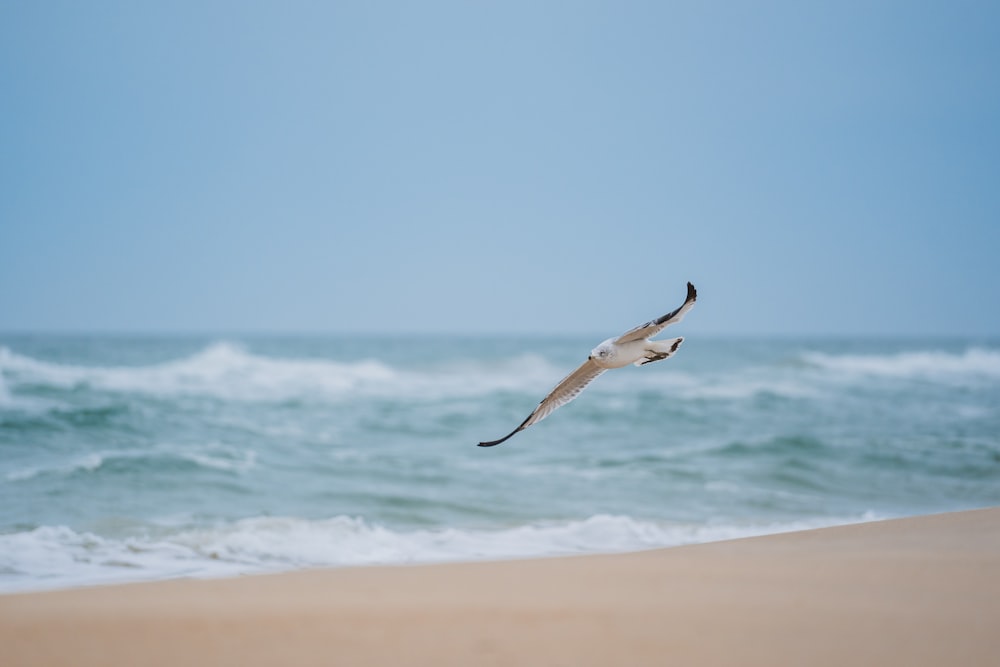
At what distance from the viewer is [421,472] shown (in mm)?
9742

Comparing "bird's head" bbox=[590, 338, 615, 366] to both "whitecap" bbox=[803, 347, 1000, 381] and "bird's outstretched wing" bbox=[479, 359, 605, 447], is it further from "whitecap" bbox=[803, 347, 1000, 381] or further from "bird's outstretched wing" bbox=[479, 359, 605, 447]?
"whitecap" bbox=[803, 347, 1000, 381]

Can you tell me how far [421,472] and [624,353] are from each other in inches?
209

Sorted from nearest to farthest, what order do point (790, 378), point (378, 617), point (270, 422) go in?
point (378, 617)
point (270, 422)
point (790, 378)

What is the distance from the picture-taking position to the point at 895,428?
13719mm

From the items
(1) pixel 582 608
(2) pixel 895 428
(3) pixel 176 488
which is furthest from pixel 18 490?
(2) pixel 895 428

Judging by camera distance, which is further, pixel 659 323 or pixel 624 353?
pixel 624 353

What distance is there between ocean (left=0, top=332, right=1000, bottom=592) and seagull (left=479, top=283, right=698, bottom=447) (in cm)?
149

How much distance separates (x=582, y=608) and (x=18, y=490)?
19.4 feet

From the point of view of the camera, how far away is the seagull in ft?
14.6

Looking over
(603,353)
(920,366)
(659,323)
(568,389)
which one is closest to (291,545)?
(568,389)

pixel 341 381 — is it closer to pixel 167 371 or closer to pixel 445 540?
pixel 167 371

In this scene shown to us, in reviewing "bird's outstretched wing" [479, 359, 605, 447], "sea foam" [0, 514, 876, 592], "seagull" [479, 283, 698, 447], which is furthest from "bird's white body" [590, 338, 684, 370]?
"sea foam" [0, 514, 876, 592]

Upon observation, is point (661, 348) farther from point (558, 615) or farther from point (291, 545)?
point (291, 545)

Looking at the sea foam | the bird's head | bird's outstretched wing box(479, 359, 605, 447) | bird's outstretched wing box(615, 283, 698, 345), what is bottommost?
the sea foam
